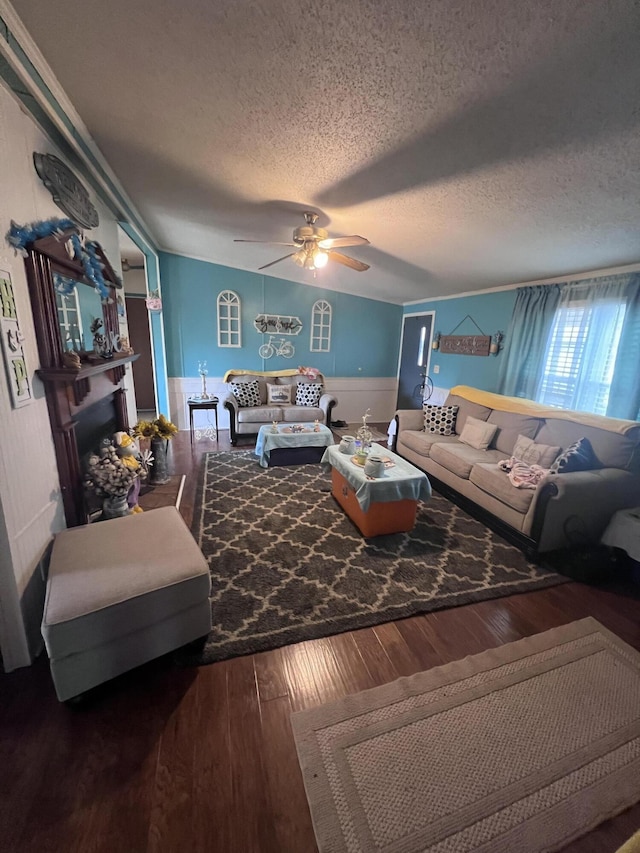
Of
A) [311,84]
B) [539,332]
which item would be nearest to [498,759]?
[311,84]

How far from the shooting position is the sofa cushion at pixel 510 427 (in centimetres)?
324

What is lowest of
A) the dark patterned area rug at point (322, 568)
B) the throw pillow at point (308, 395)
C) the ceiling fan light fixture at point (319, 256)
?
the dark patterned area rug at point (322, 568)

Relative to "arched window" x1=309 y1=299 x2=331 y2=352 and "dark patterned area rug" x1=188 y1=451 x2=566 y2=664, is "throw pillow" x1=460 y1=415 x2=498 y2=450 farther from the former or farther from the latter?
"arched window" x1=309 y1=299 x2=331 y2=352

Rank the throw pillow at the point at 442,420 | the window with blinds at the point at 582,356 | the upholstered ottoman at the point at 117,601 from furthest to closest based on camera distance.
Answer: the throw pillow at the point at 442,420 → the window with blinds at the point at 582,356 → the upholstered ottoman at the point at 117,601

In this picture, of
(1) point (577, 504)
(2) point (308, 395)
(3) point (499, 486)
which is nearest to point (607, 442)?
(1) point (577, 504)

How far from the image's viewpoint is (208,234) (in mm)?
3830

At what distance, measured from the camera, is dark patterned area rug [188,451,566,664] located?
73.3 inches

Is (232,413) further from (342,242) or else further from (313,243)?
(342,242)

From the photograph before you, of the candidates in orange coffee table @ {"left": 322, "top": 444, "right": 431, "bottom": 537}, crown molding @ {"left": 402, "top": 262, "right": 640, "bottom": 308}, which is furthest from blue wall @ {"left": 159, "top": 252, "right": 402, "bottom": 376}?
orange coffee table @ {"left": 322, "top": 444, "right": 431, "bottom": 537}

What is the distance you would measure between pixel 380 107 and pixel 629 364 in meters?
2.79

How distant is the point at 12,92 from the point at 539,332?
4.20m

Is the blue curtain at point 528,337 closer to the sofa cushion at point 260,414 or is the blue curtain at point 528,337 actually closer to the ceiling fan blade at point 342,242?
the ceiling fan blade at point 342,242

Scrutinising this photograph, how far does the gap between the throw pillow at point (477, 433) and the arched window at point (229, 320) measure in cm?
364

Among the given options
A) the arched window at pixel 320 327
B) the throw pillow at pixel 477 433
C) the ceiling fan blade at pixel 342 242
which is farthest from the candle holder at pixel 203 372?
the throw pillow at pixel 477 433
